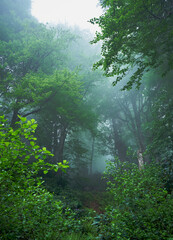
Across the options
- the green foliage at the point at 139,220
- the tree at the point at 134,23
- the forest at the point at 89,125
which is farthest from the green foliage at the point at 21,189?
the tree at the point at 134,23

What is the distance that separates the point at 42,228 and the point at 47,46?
447 inches

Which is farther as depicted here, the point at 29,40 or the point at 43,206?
the point at 29,40

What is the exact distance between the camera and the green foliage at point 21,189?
2148 millimetres

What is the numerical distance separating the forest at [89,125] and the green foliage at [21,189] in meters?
0.02

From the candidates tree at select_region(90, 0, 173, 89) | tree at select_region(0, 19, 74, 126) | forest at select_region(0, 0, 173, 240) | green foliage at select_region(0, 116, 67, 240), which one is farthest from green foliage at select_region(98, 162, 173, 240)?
tree at select_region(0, 19, 74, 126)

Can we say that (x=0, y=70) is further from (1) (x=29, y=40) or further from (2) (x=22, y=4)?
(2) (x=22, y=4)

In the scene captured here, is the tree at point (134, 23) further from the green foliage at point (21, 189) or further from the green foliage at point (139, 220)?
the green foliage at point (139, 220)

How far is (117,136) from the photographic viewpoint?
18422 millimetres

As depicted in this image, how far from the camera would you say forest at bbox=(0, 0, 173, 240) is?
8.13ft

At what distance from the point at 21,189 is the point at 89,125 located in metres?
9.14

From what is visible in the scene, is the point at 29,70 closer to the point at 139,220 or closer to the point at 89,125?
the point at 89,125

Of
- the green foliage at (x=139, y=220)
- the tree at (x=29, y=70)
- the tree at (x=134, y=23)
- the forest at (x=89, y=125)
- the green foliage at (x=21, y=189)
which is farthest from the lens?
the tree at (x=29, y=70)

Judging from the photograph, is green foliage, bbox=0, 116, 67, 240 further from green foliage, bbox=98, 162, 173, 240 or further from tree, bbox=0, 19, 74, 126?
tree, bbox=0, 19, 74, 126

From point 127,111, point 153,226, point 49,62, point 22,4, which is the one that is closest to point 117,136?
point 127,111
